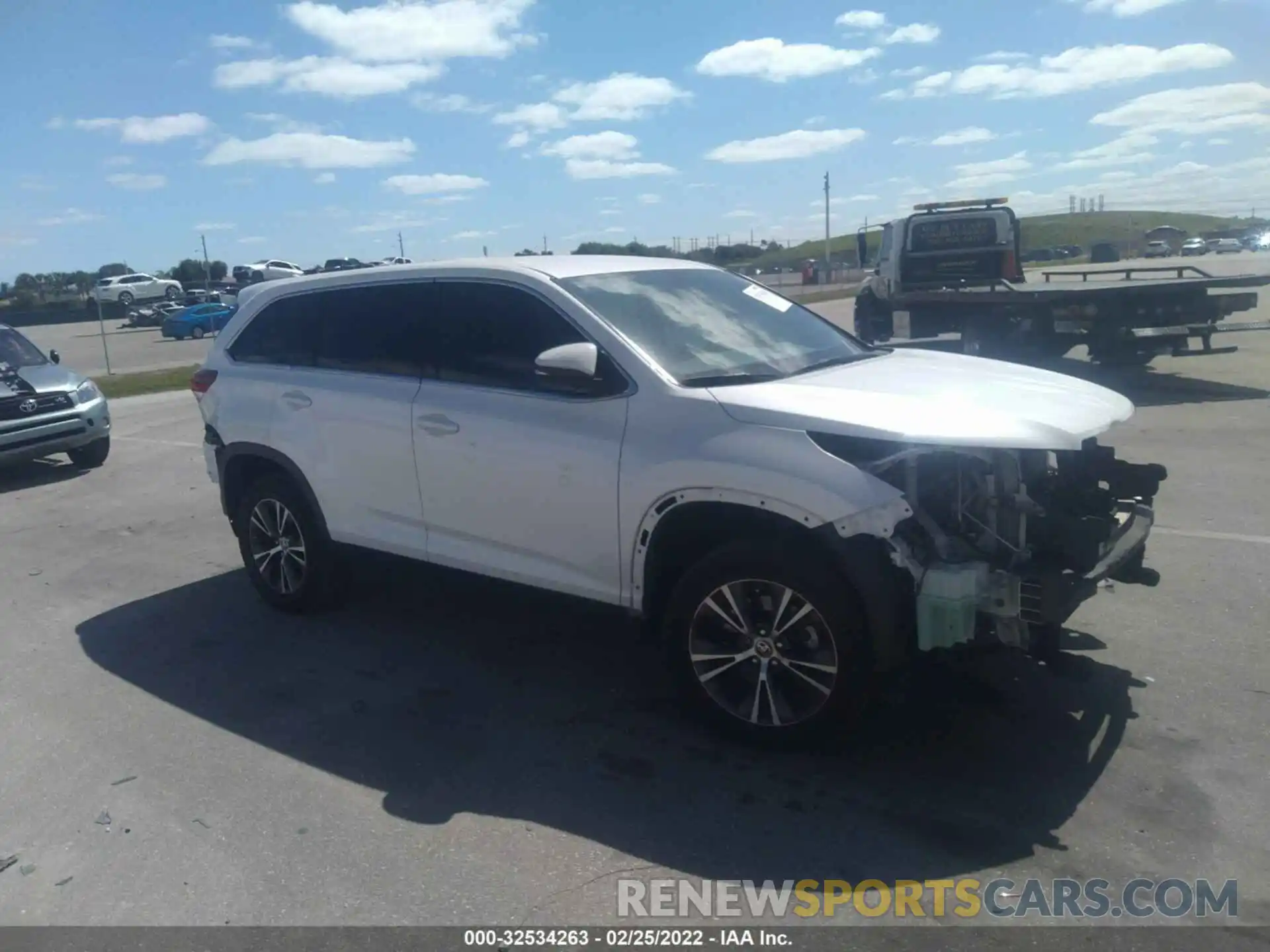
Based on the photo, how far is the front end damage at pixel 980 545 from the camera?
4023 mm

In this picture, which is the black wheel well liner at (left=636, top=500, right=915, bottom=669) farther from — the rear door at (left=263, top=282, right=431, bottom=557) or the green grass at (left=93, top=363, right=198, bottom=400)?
the green grass at (left=93, top=363, right=198, bottom=400)

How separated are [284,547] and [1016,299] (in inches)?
430

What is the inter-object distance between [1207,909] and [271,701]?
398 centimetres

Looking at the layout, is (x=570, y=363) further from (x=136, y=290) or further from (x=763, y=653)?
(x=136, y=290)

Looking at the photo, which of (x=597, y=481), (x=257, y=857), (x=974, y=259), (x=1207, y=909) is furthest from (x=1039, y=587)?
(x=974, y=259)

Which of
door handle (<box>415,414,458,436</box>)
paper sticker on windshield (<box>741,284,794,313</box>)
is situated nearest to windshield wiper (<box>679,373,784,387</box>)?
paper sticker on windshield (<box>741,284,794,313</box>)

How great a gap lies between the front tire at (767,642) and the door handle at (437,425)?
145 cm

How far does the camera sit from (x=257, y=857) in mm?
3865

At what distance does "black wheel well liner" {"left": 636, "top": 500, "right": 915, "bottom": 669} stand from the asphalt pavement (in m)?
0.42

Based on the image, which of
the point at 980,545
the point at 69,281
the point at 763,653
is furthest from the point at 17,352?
the point at 69,281

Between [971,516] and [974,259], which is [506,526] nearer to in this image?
[971,516]

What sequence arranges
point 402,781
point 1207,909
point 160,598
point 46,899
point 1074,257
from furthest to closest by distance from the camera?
point 1074,257, point 160,598, point 402,781, point 46,899, point 1207,909

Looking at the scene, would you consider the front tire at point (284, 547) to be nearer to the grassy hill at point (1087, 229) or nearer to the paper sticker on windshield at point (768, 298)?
the paper sticker on windshield at point (768, 298)

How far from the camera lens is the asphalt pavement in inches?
143
